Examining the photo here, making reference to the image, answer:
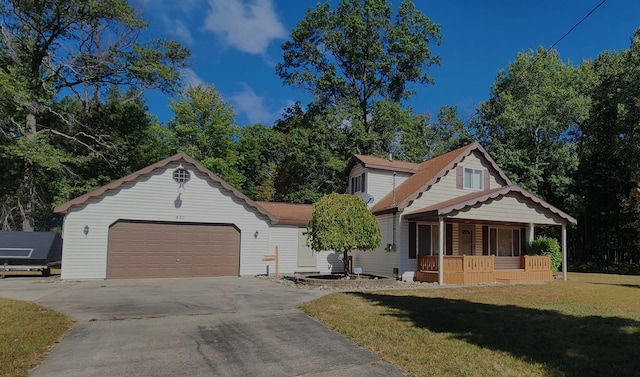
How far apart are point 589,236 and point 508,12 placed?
82.1 feet

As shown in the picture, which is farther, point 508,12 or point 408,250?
point 408,250

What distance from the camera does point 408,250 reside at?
57.7 feet

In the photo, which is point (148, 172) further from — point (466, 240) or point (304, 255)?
point (466, 240)

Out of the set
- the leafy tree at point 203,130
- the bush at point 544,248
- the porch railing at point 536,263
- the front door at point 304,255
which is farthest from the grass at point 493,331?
the leafy tree at point 203,130

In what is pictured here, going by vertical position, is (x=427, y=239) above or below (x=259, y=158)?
below

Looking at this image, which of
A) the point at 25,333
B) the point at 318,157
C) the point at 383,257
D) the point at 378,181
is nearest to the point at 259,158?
the point at 318,157

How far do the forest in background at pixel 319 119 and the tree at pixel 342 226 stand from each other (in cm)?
1566

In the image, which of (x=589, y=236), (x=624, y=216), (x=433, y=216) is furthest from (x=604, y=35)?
(x=589, y=236)

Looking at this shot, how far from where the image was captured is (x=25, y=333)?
668 centimetres

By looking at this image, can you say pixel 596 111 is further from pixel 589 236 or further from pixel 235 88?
pixel 235 88

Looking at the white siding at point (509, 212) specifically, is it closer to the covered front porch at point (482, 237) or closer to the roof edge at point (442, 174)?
the covered front porch at point (482, 237)

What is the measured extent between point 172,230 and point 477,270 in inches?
494

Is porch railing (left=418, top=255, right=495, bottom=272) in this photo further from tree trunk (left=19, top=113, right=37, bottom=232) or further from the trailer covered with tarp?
tree trunk (left=19, top=113, right=37, bottom=232)

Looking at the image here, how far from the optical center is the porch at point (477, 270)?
16.1 meters
